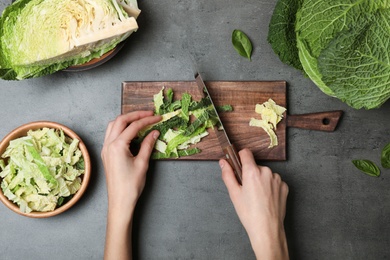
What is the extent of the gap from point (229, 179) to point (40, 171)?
52 centimetres

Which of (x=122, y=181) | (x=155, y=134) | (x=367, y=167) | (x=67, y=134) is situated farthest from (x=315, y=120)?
(x=67, y=134)

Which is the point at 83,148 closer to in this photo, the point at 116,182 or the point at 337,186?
the point at 116,182

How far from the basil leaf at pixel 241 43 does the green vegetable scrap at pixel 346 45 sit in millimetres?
150

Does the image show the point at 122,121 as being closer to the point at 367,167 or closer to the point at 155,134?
the point at 155,134

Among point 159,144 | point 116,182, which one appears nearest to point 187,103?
point 159,144

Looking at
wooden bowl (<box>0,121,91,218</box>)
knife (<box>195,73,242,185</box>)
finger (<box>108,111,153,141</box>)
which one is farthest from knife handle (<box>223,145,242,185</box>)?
wooden bowl (<box>0,121,91,218</box>)

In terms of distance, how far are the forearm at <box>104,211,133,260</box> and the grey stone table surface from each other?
8 cm

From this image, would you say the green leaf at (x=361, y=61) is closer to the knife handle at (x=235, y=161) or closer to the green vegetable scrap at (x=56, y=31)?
the knife handle at (x=235, y=161)

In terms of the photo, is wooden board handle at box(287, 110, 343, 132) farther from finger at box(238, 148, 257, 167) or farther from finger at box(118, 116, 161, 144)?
finger at box(118, 116, 161, 144)

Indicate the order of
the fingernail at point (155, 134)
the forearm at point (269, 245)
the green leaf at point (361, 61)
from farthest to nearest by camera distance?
the fingernail at point (155, 134), the forearm at point (269, 245), the green leaf at point (361, 61)

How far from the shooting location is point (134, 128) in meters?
1.30

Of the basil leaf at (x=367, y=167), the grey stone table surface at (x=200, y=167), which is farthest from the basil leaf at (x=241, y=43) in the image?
the basil leaf at (x=367, y=167)

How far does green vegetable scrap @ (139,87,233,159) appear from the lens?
53.0 inches

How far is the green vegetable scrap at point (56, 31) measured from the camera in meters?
1.22
